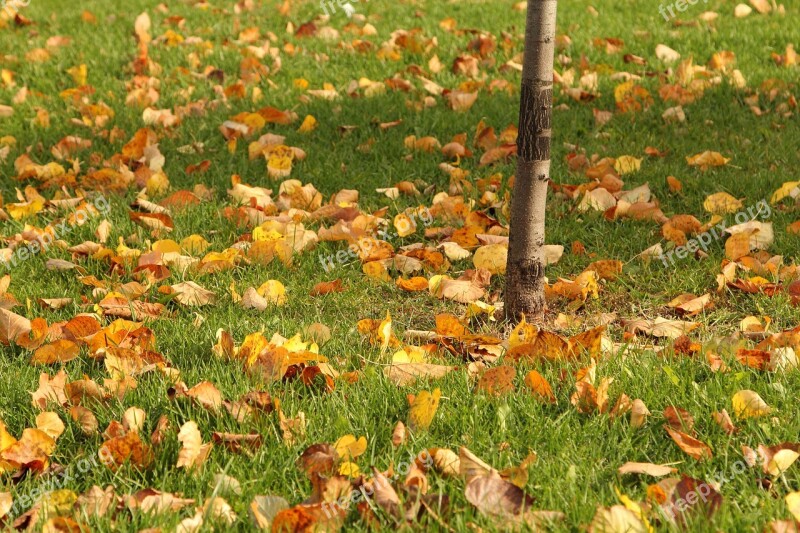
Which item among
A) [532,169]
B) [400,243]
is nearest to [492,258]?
[400,243]

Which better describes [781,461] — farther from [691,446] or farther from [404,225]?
[404,225]

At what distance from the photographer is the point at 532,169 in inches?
119

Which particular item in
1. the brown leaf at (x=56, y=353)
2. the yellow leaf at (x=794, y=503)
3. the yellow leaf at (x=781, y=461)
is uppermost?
the yellow leaf at (x=794, y=503)

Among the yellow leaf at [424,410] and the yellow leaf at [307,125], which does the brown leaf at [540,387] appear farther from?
the yellow leaf at [307,125]

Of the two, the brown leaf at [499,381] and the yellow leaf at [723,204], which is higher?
the brown leaf at [499,381]

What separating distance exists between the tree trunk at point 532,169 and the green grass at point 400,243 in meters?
0.26

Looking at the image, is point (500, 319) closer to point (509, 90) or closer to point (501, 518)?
point (501, 518)

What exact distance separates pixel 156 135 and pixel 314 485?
11.1 feet

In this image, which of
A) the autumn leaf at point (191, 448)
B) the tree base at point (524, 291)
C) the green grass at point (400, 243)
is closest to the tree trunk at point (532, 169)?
the tree base at point (524, 291)

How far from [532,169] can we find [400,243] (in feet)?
3.57

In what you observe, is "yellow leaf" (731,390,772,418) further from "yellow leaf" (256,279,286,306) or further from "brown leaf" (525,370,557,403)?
"yellow leaf" (256,279,286,306)

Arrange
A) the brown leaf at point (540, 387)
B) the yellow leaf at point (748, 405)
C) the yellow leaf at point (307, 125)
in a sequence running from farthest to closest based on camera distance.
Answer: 1. the yellow leaf at point (307, 125)
2. the brown leaf at point (540, 387)
3. the yellow leaf at point (748, 405)

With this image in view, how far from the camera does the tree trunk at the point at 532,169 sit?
2941 mm

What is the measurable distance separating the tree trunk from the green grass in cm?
26
